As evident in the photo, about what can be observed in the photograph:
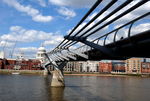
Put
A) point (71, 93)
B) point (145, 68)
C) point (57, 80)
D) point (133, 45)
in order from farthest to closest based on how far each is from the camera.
A: point (145, 68), point (57, 80), point (71, 93), point (133, 45)

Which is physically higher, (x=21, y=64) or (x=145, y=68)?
(x=21, y=64)

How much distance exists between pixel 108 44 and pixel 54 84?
1467 inches

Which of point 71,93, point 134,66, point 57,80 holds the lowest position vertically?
point 71,93

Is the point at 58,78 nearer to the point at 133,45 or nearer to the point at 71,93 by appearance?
the point at 71,93

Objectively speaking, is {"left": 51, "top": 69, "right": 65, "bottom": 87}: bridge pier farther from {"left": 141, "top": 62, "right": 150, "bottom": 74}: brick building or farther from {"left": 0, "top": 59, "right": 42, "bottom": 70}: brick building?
{"left": 141, "top": 62, "right": 150, "bottom": 74}: brick building

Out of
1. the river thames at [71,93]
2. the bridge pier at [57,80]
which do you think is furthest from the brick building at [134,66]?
the bridge pier at [57,80]

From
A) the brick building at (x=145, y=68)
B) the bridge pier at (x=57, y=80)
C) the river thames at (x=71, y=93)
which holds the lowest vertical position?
Answer: the river thames at (x=71, y=93)

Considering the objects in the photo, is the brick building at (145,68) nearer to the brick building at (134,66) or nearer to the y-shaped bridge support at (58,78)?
the brick building at (134,66)

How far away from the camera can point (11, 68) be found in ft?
570

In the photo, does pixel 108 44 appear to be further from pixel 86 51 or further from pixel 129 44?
pixel 86 51

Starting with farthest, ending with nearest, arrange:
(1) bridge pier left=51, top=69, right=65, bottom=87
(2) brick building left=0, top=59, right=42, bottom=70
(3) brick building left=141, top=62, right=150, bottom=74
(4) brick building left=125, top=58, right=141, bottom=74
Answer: (3) brick building left=141, top=62, right=150, bottom=74 < (4) brick building left=125, top=58, right=141, bottom=74 < (2) brick building left=0, top=59, right=42, bottom=70 < (1) bridge pier left=51, top=69, right=65, bottom=87

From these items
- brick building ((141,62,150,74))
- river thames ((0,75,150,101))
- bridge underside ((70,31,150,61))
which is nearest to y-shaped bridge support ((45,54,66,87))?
river thames ((0,75,150,101))

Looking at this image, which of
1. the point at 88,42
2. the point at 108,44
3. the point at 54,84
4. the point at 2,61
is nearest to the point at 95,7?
the point at 108,44

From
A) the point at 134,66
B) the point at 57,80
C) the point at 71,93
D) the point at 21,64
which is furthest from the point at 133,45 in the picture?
the point at 134,66
